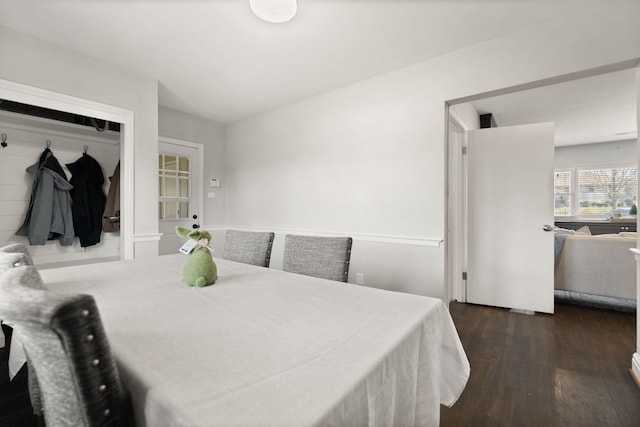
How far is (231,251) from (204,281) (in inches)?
34.8

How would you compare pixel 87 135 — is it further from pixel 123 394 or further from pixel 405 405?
pixel 405 405

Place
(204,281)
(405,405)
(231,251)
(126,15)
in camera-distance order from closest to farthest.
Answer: (405,405) → (204,281) → (126,15) → (231,251)

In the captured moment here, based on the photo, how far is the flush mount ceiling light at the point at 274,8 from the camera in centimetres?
167

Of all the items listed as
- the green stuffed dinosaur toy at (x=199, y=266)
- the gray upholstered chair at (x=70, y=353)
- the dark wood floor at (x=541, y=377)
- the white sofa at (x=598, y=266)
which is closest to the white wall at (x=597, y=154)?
the white sofa at (x=598, y=266)

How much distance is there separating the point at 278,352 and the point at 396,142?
2426 millimetres

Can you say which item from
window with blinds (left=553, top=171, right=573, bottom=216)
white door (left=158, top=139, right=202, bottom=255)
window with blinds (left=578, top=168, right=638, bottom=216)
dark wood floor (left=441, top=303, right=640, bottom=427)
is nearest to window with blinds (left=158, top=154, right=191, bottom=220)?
white door (left=158, top=139, right=202, bottom=255)

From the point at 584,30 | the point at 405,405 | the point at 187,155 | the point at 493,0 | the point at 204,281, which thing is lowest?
the point at 405,405

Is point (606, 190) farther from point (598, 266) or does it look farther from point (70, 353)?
point (70, 353)

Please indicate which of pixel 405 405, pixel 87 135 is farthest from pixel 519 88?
pixel 87 135

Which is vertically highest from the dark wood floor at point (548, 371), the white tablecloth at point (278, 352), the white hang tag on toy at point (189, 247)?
the white hang tag on toy at point (189, 247)

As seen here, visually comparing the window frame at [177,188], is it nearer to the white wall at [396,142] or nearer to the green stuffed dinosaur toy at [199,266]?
the white wall at [396,142]

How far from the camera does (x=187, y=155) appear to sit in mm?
4074

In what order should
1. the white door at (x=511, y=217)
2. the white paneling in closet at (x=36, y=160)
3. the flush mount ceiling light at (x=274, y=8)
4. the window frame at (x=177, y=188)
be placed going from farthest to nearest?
1. the window frame at (x=177, y=188)
2. the white door at (x=511, y=217)
3. the white paneling in closet at (x=36, y=160)
4. the flush mount ceiling light at (x=274, y=8)

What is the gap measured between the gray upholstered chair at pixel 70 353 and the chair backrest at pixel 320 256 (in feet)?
4.10
